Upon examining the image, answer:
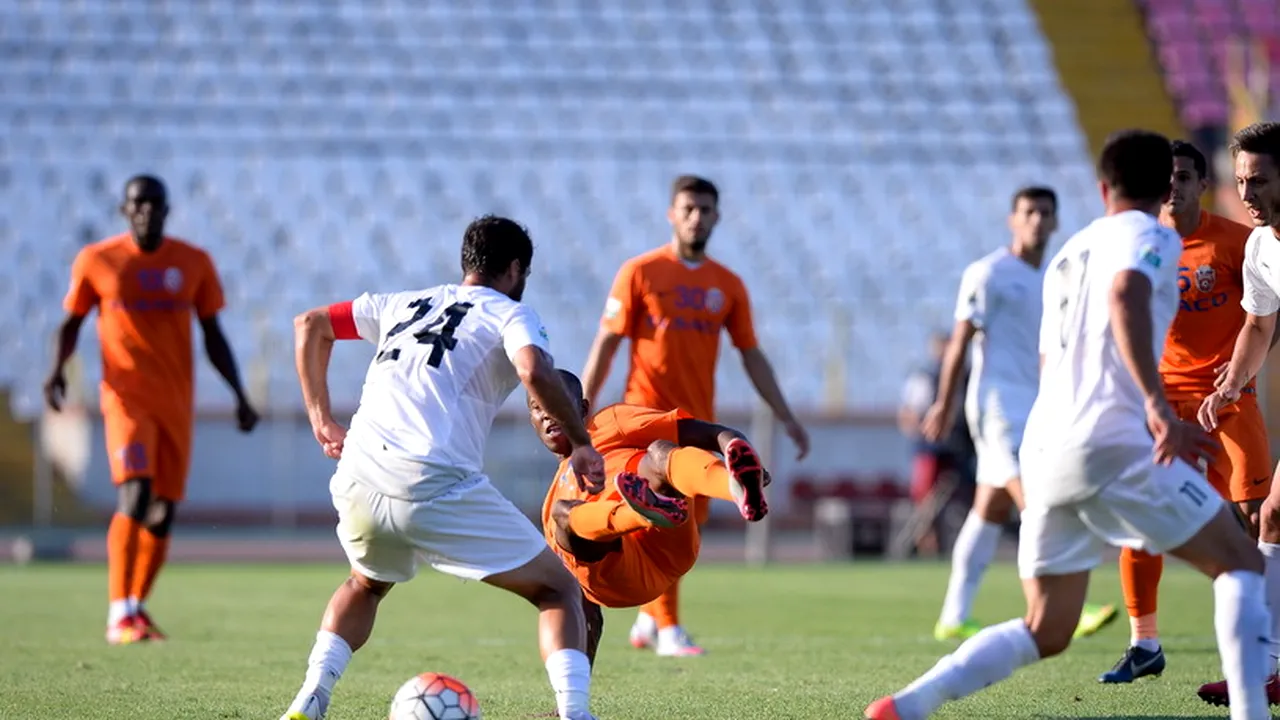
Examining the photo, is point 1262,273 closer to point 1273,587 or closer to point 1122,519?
point 1273,587

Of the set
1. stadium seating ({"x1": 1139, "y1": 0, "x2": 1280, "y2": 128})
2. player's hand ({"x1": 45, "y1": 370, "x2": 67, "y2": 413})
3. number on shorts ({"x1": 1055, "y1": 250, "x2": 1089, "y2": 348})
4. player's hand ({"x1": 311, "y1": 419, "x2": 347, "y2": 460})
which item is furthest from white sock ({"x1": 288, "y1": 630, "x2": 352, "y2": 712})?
stadium seating ({"x1": 1139, "y1": 0, "x2": 1280, "y2": 128})

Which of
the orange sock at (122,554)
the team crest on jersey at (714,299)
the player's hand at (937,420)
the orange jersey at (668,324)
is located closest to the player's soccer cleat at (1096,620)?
the player's hand at (937,420)

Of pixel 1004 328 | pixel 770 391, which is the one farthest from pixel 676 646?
pixel 1004 328

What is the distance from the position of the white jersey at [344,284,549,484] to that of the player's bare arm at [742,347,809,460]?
12.2ft

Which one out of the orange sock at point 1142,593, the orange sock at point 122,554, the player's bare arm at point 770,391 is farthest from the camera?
the orange sock at point 122,554

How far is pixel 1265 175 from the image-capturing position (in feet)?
20.3

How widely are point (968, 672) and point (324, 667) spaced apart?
1984 mm

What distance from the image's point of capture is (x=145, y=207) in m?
9.84

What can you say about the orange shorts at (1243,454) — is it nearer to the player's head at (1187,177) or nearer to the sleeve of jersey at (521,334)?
the player's head at (1187,177)

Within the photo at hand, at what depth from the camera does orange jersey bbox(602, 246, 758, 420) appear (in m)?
9.27

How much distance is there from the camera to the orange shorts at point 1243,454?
23.4 feet

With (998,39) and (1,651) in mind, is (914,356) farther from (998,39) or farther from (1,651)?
(1,651)

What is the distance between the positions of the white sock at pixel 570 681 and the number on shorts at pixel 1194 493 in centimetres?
181

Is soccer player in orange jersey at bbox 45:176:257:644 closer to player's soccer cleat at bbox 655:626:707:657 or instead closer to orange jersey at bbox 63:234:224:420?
orange jersey at bbox 63:234:224:420
